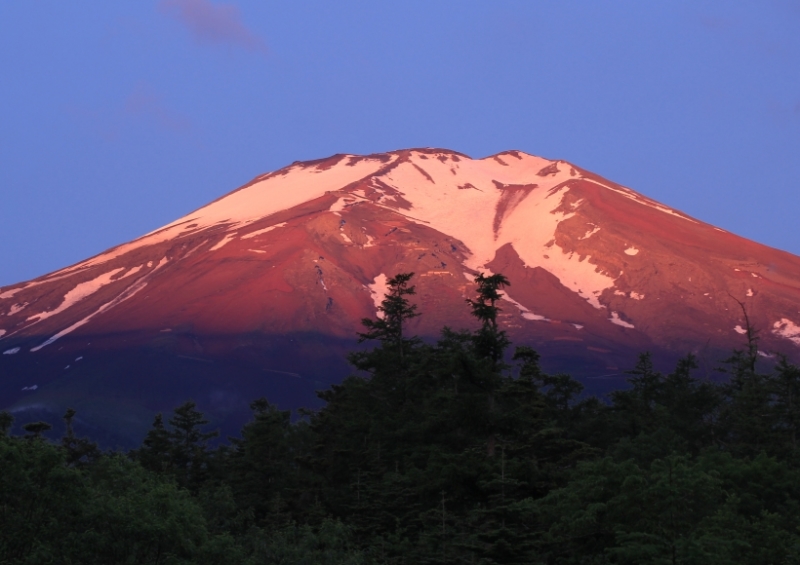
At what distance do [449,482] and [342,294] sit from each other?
86.3m

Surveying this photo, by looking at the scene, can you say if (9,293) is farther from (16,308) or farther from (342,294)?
(342,294)

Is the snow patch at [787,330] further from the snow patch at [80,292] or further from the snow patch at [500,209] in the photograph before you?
the snow patch at [80,292]

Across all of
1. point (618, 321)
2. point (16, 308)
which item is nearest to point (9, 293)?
point (16, 308)

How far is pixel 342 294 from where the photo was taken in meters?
111

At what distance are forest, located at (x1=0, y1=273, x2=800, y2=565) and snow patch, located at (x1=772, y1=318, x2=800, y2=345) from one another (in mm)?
69306

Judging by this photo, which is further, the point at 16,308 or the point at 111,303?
the point at 16,308

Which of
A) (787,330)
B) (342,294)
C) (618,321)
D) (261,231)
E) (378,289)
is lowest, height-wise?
A: (787,330)

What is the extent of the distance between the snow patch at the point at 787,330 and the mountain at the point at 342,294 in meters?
0.22

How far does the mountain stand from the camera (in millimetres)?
99875

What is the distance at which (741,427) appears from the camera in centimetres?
3356

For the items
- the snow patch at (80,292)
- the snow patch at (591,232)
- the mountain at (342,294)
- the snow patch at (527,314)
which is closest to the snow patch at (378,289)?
the mountain at (342,294)

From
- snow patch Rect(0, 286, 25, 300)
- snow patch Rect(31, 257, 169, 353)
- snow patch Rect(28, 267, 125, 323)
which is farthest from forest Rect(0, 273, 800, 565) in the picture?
snow patch Rect(0, 286, 25, 300)

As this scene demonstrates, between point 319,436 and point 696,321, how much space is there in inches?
2972

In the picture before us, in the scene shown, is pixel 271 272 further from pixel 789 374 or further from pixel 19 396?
pixel 789 374
